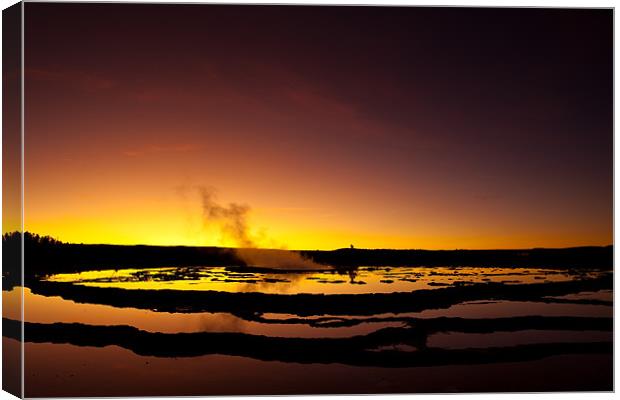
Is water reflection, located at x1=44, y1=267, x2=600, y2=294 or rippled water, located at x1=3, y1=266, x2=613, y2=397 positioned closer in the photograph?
rippled water, located at x1=3, y1=266, x2=613, y2=397

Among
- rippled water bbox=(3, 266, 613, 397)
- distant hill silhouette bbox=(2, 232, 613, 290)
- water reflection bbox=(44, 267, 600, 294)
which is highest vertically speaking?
distant hill silhouette bbox=(2, 232, 613, 290)

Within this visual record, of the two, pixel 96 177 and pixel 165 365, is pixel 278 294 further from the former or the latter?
pixel 96 177

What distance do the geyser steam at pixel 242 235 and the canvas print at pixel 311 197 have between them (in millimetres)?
15

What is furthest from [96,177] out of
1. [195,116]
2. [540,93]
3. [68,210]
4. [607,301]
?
[607,301]

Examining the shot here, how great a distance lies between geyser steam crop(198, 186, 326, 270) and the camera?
5457 millimetres

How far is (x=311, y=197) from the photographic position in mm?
5766

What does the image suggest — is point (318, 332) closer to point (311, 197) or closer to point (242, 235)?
point (242, 235)

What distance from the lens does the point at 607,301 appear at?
5.66m

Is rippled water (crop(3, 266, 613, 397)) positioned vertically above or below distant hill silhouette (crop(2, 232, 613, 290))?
below

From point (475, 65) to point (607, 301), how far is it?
1.74 m

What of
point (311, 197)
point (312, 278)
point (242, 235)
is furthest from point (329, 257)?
point (242, 235)

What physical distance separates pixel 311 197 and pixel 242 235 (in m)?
0.55

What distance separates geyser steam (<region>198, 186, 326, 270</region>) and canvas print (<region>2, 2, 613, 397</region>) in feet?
0.05

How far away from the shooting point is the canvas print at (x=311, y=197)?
17.8 feet
